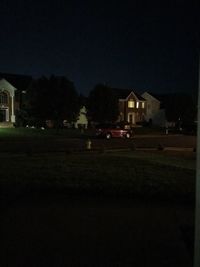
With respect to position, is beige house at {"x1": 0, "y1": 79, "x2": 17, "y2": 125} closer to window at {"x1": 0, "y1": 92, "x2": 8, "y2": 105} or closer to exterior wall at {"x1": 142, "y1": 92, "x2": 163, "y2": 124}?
window at {"x1": 0, "y1": 92, "x2": 8, "y2": 105}

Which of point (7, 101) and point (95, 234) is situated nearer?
point (95, 234)

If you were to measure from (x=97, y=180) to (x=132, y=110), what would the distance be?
79.5 meters

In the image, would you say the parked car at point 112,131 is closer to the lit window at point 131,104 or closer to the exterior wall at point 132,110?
the exterior wall at point 132,110

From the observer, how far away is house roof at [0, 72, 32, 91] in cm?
7567

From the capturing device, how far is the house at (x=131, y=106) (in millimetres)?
91438

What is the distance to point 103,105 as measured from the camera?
68750 millimetres

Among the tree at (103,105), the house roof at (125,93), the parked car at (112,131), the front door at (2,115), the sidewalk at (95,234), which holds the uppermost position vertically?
the house roof at (125,93)

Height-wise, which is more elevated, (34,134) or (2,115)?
(2,115)

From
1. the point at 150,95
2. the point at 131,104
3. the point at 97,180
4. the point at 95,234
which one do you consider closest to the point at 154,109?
the point at 150,95

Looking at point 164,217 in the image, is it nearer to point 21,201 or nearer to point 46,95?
point 21,201

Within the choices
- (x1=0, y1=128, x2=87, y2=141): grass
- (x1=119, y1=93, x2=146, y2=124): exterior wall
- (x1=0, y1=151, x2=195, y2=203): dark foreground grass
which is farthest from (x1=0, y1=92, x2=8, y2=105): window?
(x1=0, y1=151, x2=195, y2=203): dark foreground grass

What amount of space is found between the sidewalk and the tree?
191 feet

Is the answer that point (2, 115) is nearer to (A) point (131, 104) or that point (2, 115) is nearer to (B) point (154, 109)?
(A) point (131, 104)

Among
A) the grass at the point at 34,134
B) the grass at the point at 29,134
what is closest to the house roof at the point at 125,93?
the grass at the point at 34,134
